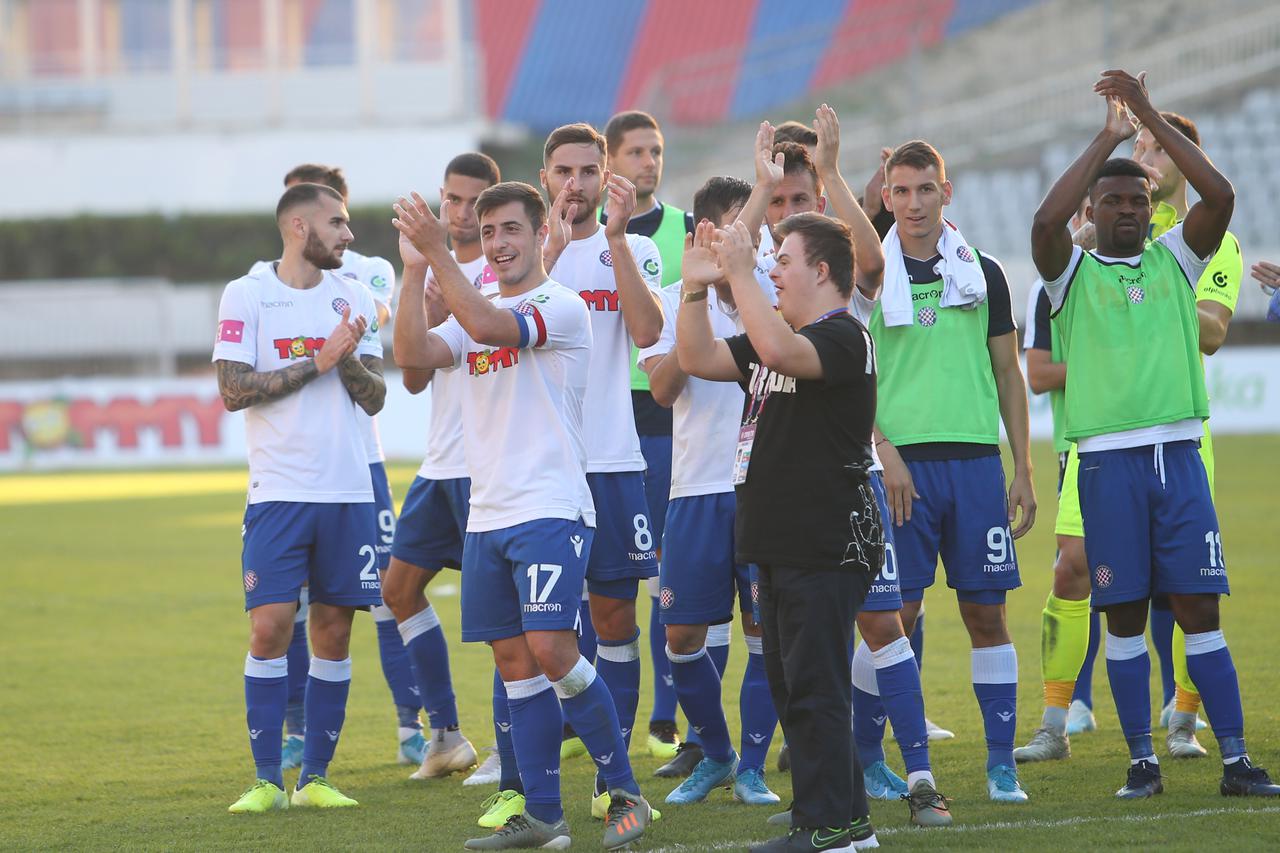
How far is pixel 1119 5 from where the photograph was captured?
34.4 meters

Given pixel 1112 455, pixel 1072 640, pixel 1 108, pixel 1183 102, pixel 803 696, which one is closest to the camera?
pixel 803 696

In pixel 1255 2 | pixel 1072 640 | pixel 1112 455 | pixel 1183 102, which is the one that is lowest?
pixel 1072 640

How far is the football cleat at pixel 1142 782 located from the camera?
568 cm

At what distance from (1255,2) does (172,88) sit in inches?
961

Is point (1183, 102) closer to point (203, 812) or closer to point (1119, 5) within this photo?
point (1119, 5)

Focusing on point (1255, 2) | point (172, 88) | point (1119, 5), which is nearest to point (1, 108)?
point (172, 88)

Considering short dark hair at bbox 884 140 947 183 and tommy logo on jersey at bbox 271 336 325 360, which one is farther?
tommy logo on jersey at bbox 271 336 325 360

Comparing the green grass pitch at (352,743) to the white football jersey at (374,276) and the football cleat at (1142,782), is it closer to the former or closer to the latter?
the football cleat at (1142,782)

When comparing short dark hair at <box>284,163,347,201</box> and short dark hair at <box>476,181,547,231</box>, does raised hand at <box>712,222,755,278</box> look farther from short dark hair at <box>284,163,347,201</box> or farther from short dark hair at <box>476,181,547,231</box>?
short dark hair at <box>284,163,347,201</box>

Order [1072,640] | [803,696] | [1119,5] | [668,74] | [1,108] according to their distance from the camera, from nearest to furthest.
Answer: [803,696]
[1072,640]
[668,74]
[1119,5]
[1,108]

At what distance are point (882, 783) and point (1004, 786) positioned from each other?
19.1 inches

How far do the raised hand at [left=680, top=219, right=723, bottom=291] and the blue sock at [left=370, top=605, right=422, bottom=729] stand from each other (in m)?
2.78

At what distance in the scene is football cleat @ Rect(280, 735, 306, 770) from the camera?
704 cm

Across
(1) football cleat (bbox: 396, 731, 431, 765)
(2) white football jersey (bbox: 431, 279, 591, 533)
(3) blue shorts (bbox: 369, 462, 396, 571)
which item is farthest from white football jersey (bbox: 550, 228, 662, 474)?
(1) football cleat (bbox: 396, 731, 431, 765)
